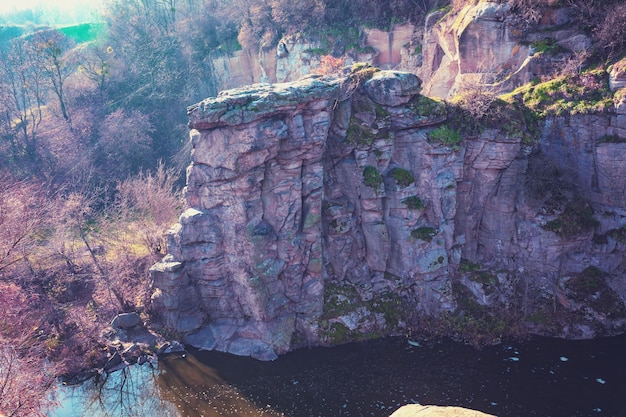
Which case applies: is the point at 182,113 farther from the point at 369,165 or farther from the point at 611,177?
the point at 611,177

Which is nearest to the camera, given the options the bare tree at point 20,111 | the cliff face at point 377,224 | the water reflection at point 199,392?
the water reflection at point 199,392

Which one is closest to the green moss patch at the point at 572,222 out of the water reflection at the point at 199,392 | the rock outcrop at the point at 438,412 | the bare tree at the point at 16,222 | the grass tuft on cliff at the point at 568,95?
the grass tuft on cliff at the point at 568,95

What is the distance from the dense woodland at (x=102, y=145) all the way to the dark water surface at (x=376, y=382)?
2.85 m

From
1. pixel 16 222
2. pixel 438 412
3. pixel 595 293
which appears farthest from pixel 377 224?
pixel 16 222

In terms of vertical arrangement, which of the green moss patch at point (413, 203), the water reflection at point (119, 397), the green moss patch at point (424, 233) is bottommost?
the water reflection at point (119, 397)

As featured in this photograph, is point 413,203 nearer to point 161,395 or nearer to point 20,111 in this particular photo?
point 161,395

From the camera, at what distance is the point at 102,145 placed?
30391 millimetres

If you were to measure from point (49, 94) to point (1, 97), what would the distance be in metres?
5.18

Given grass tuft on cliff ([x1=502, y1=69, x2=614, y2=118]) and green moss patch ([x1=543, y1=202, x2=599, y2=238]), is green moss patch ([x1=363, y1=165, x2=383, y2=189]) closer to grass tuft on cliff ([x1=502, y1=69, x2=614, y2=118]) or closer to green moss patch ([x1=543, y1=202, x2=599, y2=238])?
grass tuft on cliff ([x1=502, y1=69, x2=614, y2=118])

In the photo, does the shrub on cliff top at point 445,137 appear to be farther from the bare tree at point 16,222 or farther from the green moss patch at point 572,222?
the bare tree at point 16,222

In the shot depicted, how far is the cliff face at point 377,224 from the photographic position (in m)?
18.4

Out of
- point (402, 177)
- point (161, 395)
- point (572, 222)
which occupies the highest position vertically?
point (402, 177)

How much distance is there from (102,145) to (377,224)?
20.6 m

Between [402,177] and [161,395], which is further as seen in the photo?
[402,177]
